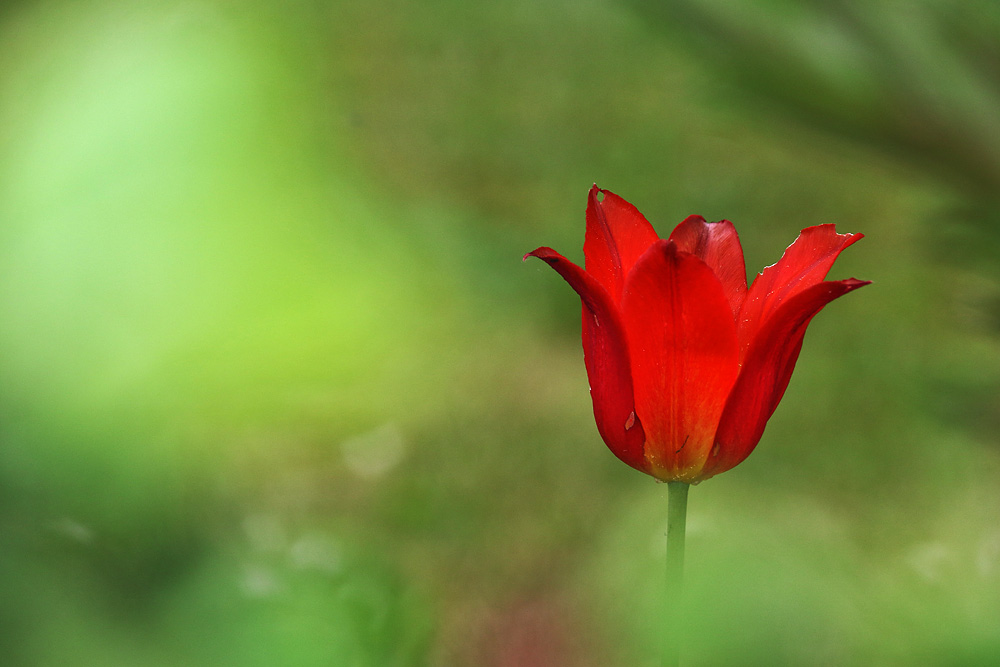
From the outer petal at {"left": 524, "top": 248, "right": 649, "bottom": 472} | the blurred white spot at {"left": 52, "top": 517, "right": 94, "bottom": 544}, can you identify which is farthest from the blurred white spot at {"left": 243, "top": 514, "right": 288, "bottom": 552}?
the outer petal at {"left": 524, "top": 248, "right": 649, "bottom": 472}

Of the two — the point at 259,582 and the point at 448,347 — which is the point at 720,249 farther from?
the point at 448,347

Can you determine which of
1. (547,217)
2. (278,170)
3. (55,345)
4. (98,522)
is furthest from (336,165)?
(98,522)

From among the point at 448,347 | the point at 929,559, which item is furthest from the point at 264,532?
the point at 929,559

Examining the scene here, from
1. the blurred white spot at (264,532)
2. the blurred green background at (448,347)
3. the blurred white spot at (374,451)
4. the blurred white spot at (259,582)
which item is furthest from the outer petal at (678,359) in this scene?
the blurred white spot at (374,451)

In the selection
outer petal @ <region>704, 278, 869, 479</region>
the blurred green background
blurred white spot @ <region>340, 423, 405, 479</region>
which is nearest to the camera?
outer petal @ <region>704, 278, 869, 479</region>

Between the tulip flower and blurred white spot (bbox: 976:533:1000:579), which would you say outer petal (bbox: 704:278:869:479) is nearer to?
the tulip flower

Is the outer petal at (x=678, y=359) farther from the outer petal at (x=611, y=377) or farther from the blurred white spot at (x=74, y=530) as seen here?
the blurred white spot at (x=74, y=530)

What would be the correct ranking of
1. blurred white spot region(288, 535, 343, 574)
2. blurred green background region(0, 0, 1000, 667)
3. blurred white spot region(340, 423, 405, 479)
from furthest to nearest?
blurred white spot region(340, 423, 405, 479), blurred white spot region(288, 535, 343, 574), blurred green background region(0, 0, 1000, 667)
